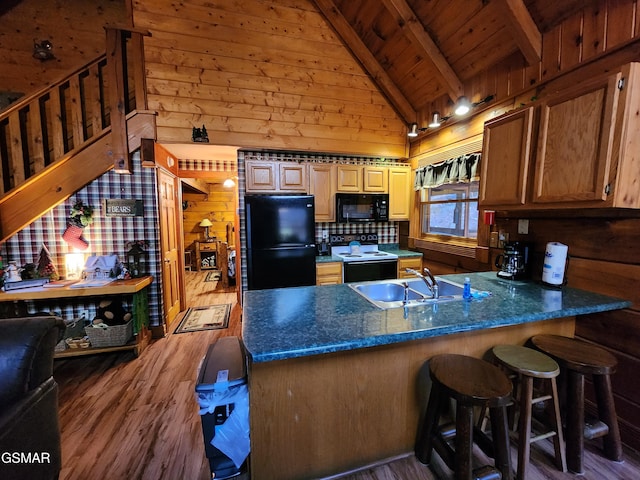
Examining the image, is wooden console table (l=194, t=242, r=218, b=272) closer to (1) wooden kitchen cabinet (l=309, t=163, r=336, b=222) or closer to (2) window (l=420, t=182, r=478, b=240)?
(1) wooden kitchen cabinet (l=309, t=163, r=336, b=222)

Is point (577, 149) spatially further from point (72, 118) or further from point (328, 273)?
point (72, 118)

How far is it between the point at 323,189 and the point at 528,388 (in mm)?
2828

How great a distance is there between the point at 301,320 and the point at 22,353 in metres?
1.34

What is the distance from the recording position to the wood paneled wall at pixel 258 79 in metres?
3.03

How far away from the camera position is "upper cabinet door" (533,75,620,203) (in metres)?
1.44

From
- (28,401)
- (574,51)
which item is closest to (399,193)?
(574,51)

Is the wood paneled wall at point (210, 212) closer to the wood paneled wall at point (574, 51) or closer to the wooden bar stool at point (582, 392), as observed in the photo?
the wood paneled wall at point (574, 51)

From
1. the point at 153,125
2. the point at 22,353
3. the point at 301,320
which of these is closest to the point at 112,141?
the point at 153,125

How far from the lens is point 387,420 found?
1575 millimetres

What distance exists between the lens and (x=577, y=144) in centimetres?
157

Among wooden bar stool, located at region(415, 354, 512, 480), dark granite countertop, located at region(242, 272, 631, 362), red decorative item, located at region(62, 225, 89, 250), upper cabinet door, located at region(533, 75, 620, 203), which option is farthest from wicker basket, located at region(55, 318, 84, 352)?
upper cabinet door, located at region(533, 75, 620, 203)

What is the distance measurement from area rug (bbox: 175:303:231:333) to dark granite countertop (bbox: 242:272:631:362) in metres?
2.15

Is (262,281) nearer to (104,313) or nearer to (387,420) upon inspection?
(104,313)

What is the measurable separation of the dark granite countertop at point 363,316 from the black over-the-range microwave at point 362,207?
1884 mm
